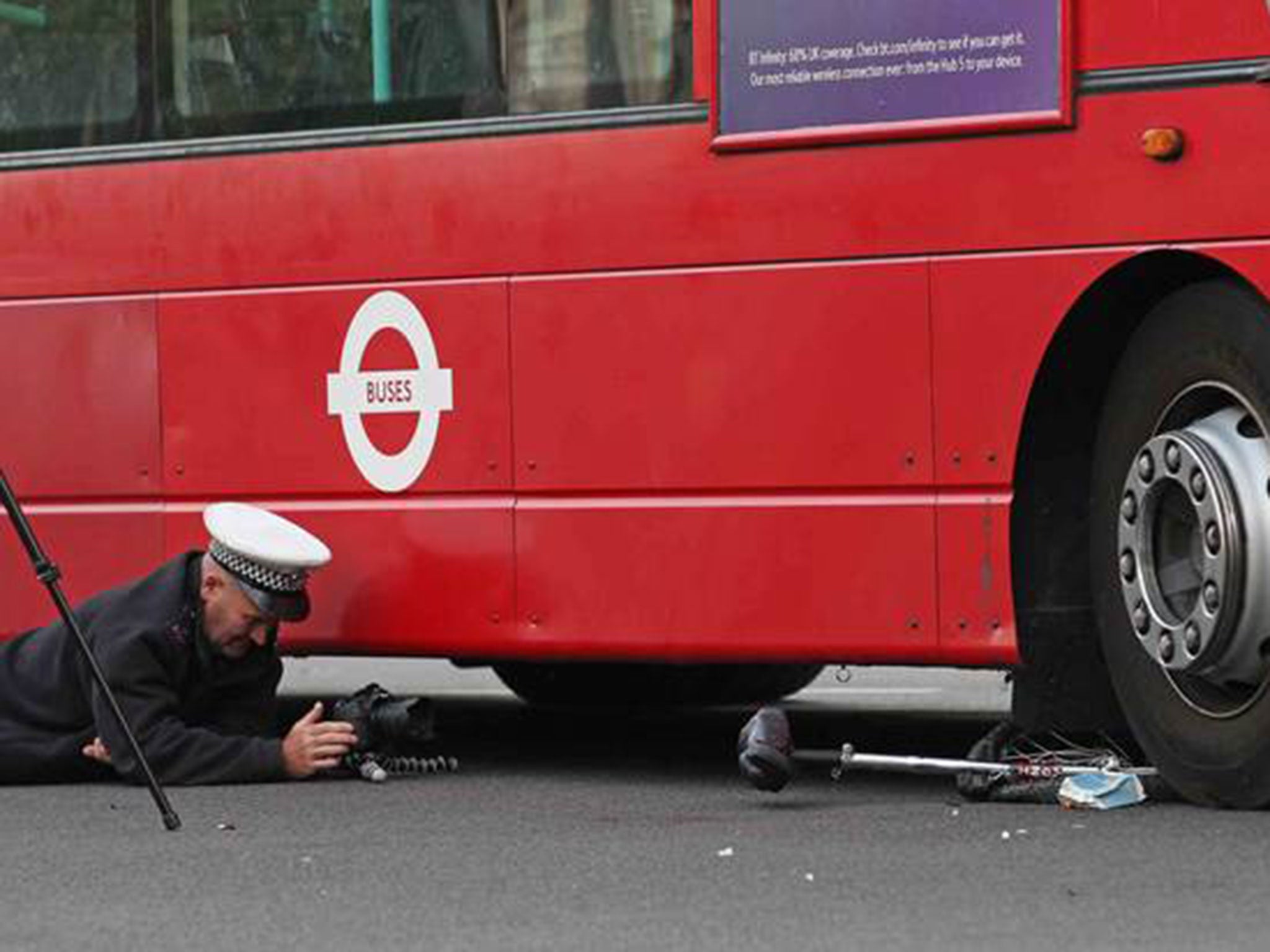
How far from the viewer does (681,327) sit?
920 cm

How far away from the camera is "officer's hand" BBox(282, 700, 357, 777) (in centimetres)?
945

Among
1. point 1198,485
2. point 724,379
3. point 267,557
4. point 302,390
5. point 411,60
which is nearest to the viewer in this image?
point 1198,485

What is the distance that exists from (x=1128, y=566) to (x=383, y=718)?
2.15 metres

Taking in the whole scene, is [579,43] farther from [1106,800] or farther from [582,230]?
[1106,800]

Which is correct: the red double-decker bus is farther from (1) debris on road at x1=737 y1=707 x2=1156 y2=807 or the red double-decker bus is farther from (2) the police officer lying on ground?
(2) the police officer lying on ground

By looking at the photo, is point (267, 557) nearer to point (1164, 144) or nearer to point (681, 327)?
point (681, 327)

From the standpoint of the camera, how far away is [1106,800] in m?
8.64

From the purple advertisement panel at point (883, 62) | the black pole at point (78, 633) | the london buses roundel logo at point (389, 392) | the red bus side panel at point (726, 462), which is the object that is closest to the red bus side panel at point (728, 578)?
the red bus side panel at point (726, 462)

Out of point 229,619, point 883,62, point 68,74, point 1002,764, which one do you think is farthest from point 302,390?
point 1002,764

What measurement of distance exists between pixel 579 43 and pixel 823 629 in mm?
1610

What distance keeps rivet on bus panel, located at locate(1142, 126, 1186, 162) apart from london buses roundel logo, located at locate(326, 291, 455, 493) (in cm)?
208

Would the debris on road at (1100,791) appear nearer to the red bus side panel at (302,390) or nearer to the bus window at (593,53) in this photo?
the red bus side panel at (302,390)

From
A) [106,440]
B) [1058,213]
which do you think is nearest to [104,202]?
[106,440]

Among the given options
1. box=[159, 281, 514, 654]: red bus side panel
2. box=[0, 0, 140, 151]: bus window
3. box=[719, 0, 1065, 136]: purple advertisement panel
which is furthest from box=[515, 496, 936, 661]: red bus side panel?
box=[0, 0, 140, 151]: bus window
